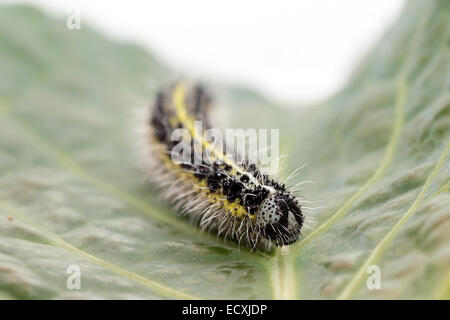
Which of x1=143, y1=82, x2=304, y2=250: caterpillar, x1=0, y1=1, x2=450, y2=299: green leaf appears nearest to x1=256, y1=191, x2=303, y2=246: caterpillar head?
x1=143, y1=82, x2=304, y2=250: caterpillar

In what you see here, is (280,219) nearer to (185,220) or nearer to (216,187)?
(216,187)

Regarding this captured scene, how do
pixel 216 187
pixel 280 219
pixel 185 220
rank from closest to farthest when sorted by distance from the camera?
1. pixel 280 219
2. pixel 216 187
3. pixel 185 220

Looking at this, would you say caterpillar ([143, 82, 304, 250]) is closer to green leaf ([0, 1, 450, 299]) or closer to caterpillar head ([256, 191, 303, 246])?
caterpillar head ([256, 191, 303, 246])

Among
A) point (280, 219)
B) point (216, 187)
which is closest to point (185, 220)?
point (216, 187)

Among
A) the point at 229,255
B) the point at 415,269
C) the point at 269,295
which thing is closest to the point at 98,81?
the point at 229,255

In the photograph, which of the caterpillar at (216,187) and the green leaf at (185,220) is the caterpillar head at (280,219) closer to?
the caterpillar at (216,187)

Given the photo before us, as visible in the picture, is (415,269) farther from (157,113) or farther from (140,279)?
(157,113)

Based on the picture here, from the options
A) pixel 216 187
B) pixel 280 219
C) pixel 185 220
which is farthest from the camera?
pixel 185 220
